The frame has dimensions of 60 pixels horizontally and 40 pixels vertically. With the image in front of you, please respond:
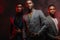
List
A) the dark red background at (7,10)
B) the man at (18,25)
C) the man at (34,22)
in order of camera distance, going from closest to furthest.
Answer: the man at (34,22) < the man at (18,25) < the dark red background at (7,10)

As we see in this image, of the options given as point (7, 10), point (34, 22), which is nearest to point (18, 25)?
point (34, 22)

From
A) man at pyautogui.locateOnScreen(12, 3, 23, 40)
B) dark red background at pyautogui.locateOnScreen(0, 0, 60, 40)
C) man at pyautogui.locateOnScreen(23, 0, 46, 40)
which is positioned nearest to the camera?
man at pyautogui.locateOnScreen(23, 0, 46, 40)

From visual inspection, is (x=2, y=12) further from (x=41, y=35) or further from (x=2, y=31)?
(x=41, y=35)

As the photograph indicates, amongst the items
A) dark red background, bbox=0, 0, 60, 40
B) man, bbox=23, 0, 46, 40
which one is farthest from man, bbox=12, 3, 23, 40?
dark red background, bbox=0, 0, 60, 40

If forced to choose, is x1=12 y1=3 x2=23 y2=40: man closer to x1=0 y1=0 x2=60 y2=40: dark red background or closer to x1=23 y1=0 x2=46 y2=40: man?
x1=23 y1=0 x2=46 y2=40: man

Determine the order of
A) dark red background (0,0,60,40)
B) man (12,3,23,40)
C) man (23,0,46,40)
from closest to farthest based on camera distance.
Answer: man (23,0,46,40) → man (12,3,23,40) → dark red background (0,0,60,40)

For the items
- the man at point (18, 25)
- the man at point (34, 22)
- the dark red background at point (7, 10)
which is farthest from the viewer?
the dark red background at point (7, 10)

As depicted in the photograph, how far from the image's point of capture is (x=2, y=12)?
374 cm

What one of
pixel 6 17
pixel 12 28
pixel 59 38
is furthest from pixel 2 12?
pixel 59 38

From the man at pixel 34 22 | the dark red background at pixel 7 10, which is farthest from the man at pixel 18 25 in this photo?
the dark red background at pixel 7 10

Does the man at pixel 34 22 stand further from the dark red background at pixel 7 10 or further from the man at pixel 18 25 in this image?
the dark red background at pixel 7 10

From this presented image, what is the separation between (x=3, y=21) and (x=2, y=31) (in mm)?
180

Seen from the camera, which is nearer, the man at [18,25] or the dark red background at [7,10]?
the man at [18,25]

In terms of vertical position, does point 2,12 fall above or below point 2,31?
above
